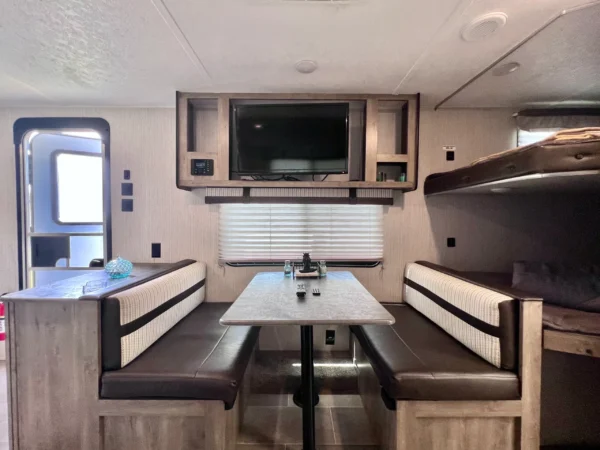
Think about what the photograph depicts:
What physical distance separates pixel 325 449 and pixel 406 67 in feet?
8.21

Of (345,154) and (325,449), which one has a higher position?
(345,154)

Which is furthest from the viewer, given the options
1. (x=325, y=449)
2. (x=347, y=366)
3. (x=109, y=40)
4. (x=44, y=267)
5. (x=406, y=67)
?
(x=44, y=267)

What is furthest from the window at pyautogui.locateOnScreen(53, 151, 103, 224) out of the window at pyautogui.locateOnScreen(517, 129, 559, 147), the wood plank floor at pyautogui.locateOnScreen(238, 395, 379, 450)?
the window at pyautogui.locateOnScreen(517, 129, 559, 147)

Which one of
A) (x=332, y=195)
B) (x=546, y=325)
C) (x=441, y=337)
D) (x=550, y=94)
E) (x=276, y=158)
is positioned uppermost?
(x=550, y=94)

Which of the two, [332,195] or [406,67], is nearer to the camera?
[406,67]

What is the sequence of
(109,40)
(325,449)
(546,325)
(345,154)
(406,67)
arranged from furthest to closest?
(345,154)
(406,67)
(325,449)
(109,40)
(546,325)

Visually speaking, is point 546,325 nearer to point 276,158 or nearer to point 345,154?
point 345,154

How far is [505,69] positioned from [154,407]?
2.92 meters

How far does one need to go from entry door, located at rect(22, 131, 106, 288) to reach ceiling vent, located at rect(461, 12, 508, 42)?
9.70 feet

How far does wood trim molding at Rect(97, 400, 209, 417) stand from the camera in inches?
53.9

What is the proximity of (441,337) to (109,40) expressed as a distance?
267 centimetres

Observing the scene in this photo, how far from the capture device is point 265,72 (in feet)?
6.21

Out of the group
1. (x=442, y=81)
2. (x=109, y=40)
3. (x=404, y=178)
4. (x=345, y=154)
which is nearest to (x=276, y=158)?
(x=345, y=154)

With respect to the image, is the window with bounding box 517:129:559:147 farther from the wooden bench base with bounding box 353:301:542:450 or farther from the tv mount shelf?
the wooden bench base with bounding box 353:301:542:450
